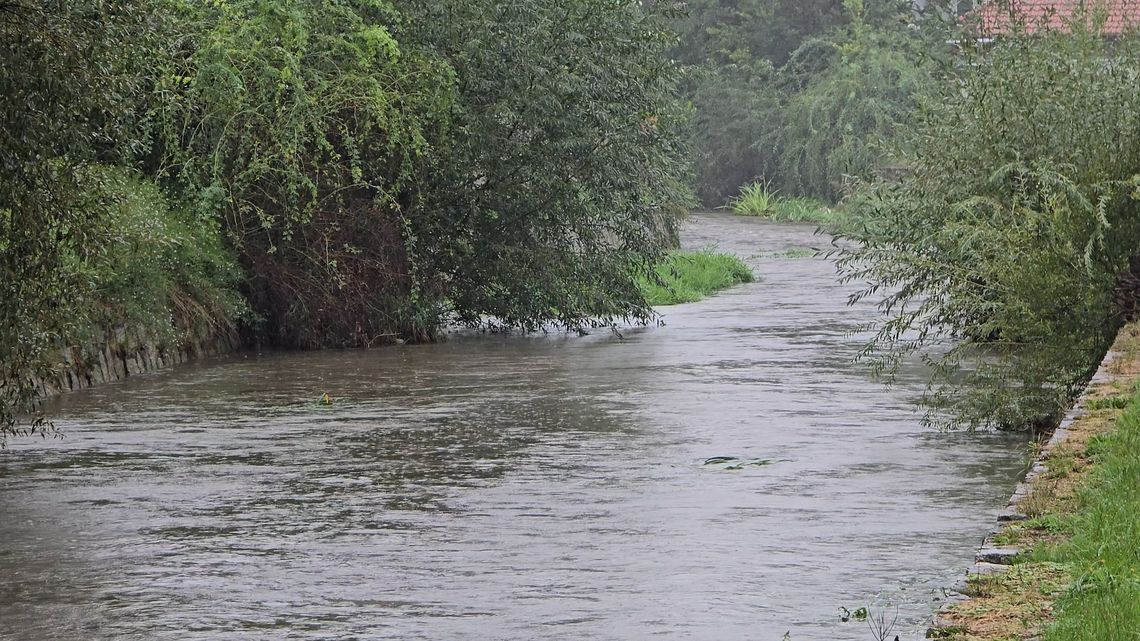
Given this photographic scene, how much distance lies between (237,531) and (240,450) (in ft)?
11.3

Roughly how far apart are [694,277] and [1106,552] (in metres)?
26.2

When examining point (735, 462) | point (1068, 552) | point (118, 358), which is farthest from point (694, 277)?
point (1068, 552)

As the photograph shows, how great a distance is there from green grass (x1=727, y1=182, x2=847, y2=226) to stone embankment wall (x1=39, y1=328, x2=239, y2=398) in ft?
118

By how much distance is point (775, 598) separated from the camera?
876 cm

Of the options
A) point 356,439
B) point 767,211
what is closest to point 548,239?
point 356,439

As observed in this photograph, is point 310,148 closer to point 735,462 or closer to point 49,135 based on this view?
point 735,462

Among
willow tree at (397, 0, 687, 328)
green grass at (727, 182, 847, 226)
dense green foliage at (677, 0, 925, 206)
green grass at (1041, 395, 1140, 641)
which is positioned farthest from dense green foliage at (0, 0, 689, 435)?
green grass at (727, 182, 847, 226)

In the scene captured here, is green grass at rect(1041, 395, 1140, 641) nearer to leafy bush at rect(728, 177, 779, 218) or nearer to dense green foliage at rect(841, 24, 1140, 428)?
dense green foliage at rect(841, 24, 1140, 428)

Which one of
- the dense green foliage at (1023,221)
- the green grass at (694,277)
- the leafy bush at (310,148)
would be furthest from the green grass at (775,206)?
the dense green foliage at (1023,221)

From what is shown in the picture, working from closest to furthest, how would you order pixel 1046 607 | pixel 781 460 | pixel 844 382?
pixel 1046 607 → pixel 781 460 → pixel 844 382

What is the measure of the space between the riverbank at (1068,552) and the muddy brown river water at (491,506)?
2.09 ft

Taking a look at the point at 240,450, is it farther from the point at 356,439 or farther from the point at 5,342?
the point at 5,342

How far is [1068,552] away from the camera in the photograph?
24.7 feet

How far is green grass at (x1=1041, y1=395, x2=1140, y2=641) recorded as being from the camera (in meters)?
6.30
